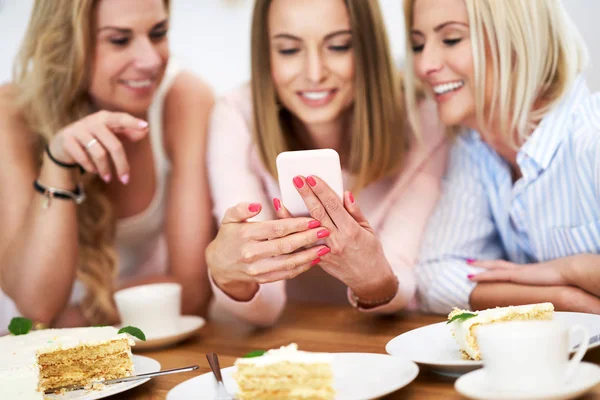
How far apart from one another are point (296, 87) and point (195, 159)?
44 centimetres

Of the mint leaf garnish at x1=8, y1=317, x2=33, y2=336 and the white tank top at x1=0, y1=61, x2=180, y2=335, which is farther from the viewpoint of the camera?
the white tank top at x1=0, y1=61, x2=180, y2=335

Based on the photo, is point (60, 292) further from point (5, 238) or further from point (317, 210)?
point (317, 210)

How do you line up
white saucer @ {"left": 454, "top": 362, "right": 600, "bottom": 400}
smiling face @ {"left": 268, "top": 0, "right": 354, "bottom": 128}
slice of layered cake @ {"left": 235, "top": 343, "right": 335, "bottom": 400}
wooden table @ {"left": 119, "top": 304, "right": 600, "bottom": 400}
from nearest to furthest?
white saucer @ {"left": 454, "top": 362, "right": 600, "bottom": 400}, slice of layered cake @ {"left": 235, "top": 343, "right": 335, "bottom": 400}, wooden table @ {"left": 119, "top": 304, "right": 600, "bottom": 400}, smiling face @ {"left": 268, "top": 0, "right": 354, "bottom": 128}

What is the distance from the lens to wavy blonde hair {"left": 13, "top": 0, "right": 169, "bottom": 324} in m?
1.88

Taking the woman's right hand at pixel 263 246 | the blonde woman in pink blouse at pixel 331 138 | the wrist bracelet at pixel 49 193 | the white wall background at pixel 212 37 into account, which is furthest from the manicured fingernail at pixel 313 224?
the white wall background at pixel 212 37

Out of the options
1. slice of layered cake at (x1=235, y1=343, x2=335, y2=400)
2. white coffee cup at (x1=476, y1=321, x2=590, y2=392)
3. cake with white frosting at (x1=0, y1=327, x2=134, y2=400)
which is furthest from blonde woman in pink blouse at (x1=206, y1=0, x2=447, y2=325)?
white coffee cup at (x1=476, y1=321, x2=590, y2=392)

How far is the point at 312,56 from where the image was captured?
1688mm

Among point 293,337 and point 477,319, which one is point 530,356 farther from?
point 293,337

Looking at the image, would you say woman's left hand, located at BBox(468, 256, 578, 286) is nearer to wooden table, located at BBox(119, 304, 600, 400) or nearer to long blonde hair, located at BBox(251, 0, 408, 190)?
wooden table, located at BBox(119, 304, 600, 400)

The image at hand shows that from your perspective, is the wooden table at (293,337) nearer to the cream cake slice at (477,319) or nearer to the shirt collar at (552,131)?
the cream cake slice at (477,319)

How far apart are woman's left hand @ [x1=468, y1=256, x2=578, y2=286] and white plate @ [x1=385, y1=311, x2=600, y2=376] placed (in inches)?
9.3


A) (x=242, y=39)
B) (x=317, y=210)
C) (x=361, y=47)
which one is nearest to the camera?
(x=317, y=210)

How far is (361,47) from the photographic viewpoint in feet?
5.67

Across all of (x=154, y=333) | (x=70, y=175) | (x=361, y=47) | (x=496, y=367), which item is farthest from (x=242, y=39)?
(x=496, y=367)
